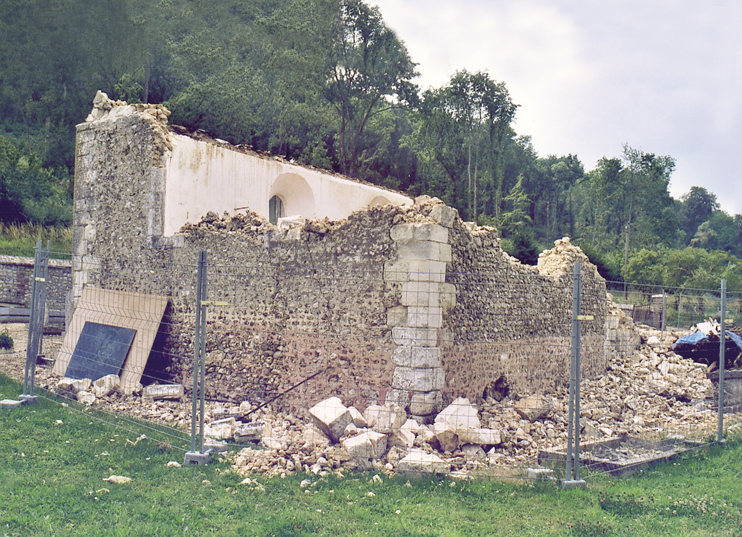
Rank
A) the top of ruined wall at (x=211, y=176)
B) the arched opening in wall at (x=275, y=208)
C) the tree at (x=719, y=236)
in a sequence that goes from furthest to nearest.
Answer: the tree at (x=719, y=236) < the arched opening in wall at (x=275, y=208) < the top of ruined wall at (x=211, y=176)

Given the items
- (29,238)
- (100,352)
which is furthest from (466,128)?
(100,352)

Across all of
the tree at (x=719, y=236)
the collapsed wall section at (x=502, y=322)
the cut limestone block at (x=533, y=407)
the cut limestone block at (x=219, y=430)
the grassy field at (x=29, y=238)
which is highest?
the tree at (x=719, y=236)

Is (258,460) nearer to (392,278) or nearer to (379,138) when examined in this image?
(392,278)

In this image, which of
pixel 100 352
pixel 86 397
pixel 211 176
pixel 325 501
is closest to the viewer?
pixel 325 501

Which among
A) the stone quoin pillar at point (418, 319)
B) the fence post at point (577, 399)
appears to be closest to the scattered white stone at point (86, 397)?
the stone quoin pillar at point (418, 319)

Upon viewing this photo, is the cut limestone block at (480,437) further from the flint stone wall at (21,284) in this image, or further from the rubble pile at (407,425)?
the flint stone wall at (21,284)

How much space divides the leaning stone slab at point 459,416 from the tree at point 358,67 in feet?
94.9

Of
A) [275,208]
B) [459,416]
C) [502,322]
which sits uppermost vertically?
[275,208]

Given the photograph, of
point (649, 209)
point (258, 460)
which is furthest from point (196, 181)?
point (649, 209)

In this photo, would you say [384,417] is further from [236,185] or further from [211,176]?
[236,185]

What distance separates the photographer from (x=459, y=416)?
745 centimetres

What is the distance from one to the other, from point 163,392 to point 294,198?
250 inches

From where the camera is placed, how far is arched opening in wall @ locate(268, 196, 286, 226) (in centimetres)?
1452

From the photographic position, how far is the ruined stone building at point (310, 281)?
8.10m
